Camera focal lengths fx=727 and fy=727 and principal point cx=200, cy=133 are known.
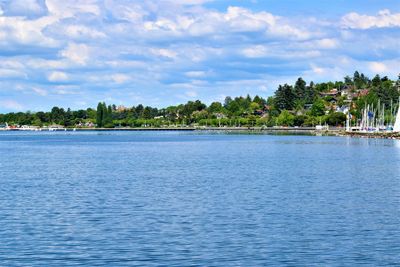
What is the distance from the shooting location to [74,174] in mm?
65938

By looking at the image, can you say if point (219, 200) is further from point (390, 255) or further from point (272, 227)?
point (390, 255)

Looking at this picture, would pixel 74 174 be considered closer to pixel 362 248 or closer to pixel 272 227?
pixel 272 227

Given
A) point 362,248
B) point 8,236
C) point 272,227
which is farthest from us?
point 272,227

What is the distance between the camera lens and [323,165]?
77250 millimetres

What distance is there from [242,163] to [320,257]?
5453 centimetres

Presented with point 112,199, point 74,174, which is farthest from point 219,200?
point 74,174

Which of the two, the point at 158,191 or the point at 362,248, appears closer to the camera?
the point at 362,248

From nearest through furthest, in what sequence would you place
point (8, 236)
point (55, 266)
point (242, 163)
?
point (55, 266) < point (8, 236) < point (242, 163)

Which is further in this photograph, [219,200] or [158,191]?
[158,191]

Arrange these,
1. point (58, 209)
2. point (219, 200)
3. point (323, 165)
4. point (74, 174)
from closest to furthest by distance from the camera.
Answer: point (58, 209), point (219, 200), point (74, 174), point (323, 165)

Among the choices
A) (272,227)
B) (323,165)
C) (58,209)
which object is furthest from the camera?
(323,165)

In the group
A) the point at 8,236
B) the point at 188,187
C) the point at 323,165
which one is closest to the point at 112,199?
the point at 188,187

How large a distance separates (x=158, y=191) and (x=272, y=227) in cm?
1693

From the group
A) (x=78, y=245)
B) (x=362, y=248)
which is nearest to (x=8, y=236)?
(x=78, y=245)
